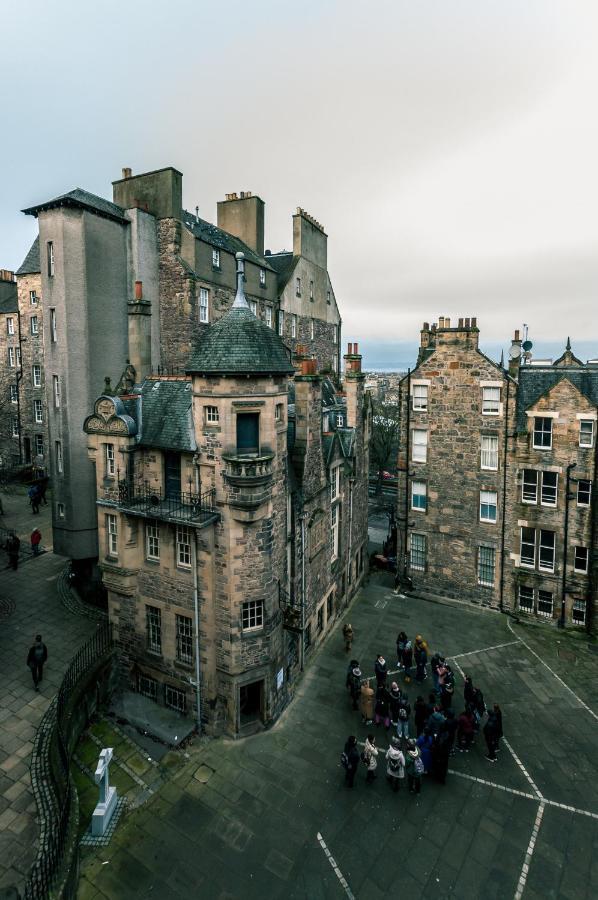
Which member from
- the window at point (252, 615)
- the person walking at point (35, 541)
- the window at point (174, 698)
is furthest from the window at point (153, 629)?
the person walking at point (35, 541)

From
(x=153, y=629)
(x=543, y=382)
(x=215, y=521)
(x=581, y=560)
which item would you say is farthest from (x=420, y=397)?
(x=153, y=629)

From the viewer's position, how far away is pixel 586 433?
2464 centimetres

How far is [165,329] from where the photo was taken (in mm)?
28359

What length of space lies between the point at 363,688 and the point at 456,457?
14410 mm

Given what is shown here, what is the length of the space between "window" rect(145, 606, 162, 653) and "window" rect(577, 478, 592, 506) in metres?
21.4

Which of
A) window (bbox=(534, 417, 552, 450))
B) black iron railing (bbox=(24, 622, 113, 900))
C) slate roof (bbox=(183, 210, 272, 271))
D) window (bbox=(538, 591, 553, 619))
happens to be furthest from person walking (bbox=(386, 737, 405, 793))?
slate roof (bbox=(183, 210, 272, 271))

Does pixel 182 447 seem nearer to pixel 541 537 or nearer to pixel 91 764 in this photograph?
pixel 91 764

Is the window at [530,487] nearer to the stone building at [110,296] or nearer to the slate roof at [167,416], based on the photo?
the slate roof at [167,416]

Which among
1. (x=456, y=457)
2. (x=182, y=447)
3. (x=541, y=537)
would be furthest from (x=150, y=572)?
(x=541, y=537)

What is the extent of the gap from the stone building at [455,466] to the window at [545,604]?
2040 mm

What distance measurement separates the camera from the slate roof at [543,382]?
82.2ft

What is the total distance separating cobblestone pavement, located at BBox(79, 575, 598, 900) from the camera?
1259cm

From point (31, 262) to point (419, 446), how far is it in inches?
1394

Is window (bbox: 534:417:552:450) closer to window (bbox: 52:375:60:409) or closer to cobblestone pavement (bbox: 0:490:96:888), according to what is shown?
cobblestone pavement (bbox: 0:490:96:888)
